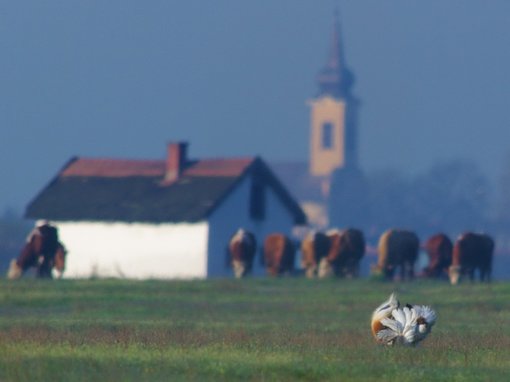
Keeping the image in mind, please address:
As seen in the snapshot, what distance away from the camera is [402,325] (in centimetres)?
2416

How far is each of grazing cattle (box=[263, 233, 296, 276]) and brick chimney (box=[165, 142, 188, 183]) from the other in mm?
15106

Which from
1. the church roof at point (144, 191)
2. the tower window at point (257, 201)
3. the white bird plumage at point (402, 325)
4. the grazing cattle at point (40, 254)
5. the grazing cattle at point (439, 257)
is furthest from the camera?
the tower window at point (257, 201)

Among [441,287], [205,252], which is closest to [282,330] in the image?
[441,287]

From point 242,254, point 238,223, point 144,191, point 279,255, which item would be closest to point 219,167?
point 144,191

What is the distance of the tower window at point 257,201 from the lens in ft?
260

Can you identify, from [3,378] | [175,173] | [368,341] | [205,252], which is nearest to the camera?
[3,378]

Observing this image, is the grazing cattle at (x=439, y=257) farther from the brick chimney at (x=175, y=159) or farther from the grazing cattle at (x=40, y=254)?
the brick chimney at (x=175, y=159)

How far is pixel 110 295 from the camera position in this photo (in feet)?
125

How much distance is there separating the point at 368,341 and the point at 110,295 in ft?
45.1

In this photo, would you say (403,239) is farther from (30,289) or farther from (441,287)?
(30,289)

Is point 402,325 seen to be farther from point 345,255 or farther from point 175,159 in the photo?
point 175,159

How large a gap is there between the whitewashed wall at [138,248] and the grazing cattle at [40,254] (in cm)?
1388

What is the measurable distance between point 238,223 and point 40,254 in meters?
20.0

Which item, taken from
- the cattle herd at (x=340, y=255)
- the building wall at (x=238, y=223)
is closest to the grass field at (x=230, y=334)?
the cattle herd at (x=340, y=255)
